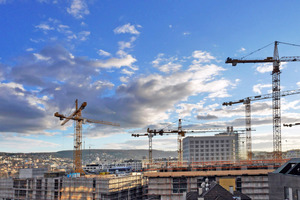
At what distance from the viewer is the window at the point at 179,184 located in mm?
58469

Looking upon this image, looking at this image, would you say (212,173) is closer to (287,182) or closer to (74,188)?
(287,182)

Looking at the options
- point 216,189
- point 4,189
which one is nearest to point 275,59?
point 216,189

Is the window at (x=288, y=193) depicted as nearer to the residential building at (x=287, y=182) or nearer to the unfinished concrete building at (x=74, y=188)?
the residential building at (x=287, y=182)

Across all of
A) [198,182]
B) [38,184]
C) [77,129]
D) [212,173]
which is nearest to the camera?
[212,173]

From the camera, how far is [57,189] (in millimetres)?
77938

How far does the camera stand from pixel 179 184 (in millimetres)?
58688

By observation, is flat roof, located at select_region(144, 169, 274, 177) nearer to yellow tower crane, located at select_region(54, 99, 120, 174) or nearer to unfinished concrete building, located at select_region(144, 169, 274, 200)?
unfinished concrete building, located at select_region(144, 169, 274, 200)

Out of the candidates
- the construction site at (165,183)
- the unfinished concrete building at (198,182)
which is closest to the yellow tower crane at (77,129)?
the construction site at (165,183)

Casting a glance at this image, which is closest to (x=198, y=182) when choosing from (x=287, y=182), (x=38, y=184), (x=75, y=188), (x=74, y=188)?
(x=287, y=182)

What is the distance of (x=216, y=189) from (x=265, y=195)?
84.7 ft

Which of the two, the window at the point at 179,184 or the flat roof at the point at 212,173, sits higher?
the flat roof at the point at 212,173

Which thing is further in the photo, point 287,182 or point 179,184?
point 179,184

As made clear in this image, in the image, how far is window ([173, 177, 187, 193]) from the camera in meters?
58.5

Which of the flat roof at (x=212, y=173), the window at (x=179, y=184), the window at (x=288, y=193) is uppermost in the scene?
the window at (x=288, y=193)
